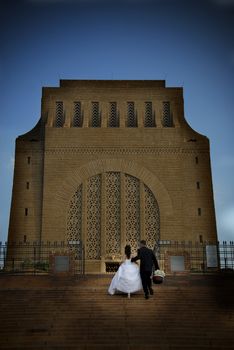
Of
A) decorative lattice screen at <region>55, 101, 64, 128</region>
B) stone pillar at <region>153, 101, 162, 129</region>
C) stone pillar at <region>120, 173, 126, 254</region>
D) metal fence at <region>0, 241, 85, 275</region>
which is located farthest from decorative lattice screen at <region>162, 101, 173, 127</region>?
metal fence at <region>0, 241, 85, 275</region>

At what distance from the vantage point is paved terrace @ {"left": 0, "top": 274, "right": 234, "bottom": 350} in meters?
8.74

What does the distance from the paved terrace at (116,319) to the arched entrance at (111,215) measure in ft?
44.1

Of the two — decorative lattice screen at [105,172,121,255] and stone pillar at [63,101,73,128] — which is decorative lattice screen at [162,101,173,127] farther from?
stone pillar at [63,101,73,128]

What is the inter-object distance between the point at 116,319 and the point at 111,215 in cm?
1707

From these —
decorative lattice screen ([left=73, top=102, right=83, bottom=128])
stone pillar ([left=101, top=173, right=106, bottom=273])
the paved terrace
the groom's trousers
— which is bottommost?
the paved terrace

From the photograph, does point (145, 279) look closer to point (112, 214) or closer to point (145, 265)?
point (145, 265)

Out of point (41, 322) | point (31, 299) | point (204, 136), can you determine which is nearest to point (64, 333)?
point (41, 322)

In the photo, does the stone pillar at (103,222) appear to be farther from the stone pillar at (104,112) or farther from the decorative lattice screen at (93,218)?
the stone pillar at (104,112)

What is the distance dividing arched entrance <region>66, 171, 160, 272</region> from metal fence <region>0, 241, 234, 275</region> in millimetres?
879

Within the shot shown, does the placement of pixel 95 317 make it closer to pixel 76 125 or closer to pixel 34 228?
pixel 34 228

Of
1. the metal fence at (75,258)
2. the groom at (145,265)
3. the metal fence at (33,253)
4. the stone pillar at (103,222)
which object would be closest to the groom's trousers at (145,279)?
the groom at (145,265)

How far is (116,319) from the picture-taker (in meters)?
9.94

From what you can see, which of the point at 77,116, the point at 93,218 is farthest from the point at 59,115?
the point at 93,218

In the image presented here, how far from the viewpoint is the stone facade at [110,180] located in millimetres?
26672
